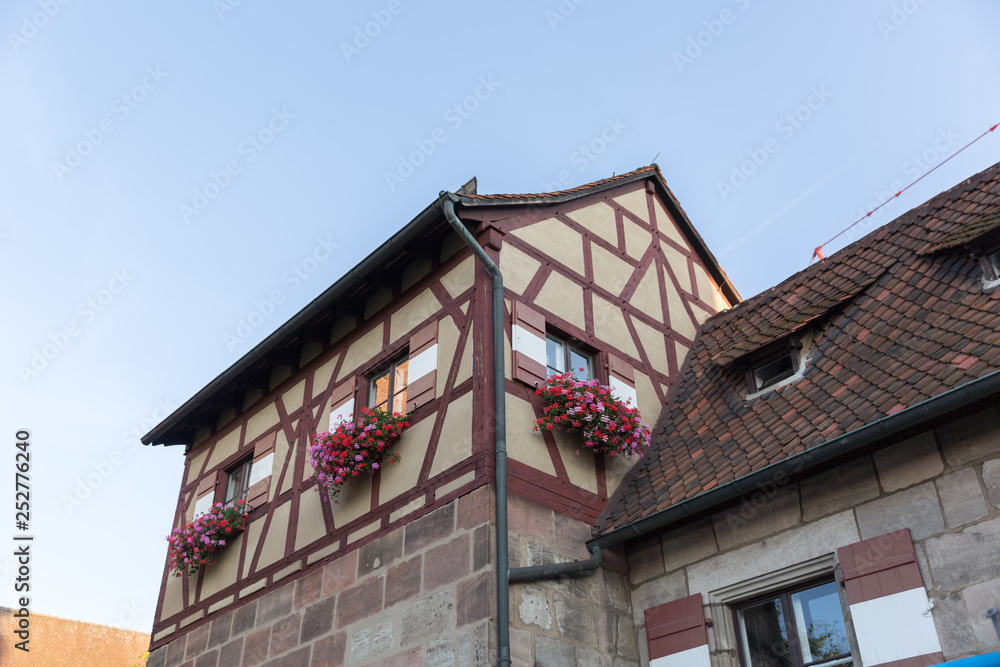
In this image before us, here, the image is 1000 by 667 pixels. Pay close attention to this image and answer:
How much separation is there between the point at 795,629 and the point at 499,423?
2.47 m

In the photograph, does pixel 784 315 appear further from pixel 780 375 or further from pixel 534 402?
pixel 534 402

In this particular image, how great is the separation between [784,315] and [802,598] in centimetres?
313

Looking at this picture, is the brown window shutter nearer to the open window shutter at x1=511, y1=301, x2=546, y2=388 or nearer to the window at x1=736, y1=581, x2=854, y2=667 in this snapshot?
the window at x1=736, y1=581, x2=854, y2=667

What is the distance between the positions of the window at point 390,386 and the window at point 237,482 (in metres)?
2.12

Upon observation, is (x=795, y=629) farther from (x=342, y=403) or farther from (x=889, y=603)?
(x=342, y=403)

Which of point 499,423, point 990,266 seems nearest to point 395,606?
point 499,423

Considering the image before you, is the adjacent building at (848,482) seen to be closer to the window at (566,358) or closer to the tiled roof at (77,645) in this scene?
the window at (566,358)

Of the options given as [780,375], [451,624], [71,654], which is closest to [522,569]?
[451,624]

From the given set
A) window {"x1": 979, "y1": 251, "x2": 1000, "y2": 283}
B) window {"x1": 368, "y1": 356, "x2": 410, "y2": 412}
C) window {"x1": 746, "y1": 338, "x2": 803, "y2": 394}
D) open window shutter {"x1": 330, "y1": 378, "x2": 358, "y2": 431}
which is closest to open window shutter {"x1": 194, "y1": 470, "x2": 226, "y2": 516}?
open window shutter {"x1": 330, "y1": 378, "x2": 358, "y2": 431}

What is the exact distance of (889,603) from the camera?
5.54 m

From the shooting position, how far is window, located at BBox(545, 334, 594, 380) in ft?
26.6

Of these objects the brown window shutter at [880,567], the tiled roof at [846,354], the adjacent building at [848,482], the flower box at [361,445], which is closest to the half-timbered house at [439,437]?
the flower box at [361,445]

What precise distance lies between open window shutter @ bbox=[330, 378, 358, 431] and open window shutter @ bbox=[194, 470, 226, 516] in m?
2.19

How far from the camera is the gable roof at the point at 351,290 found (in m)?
8.38
